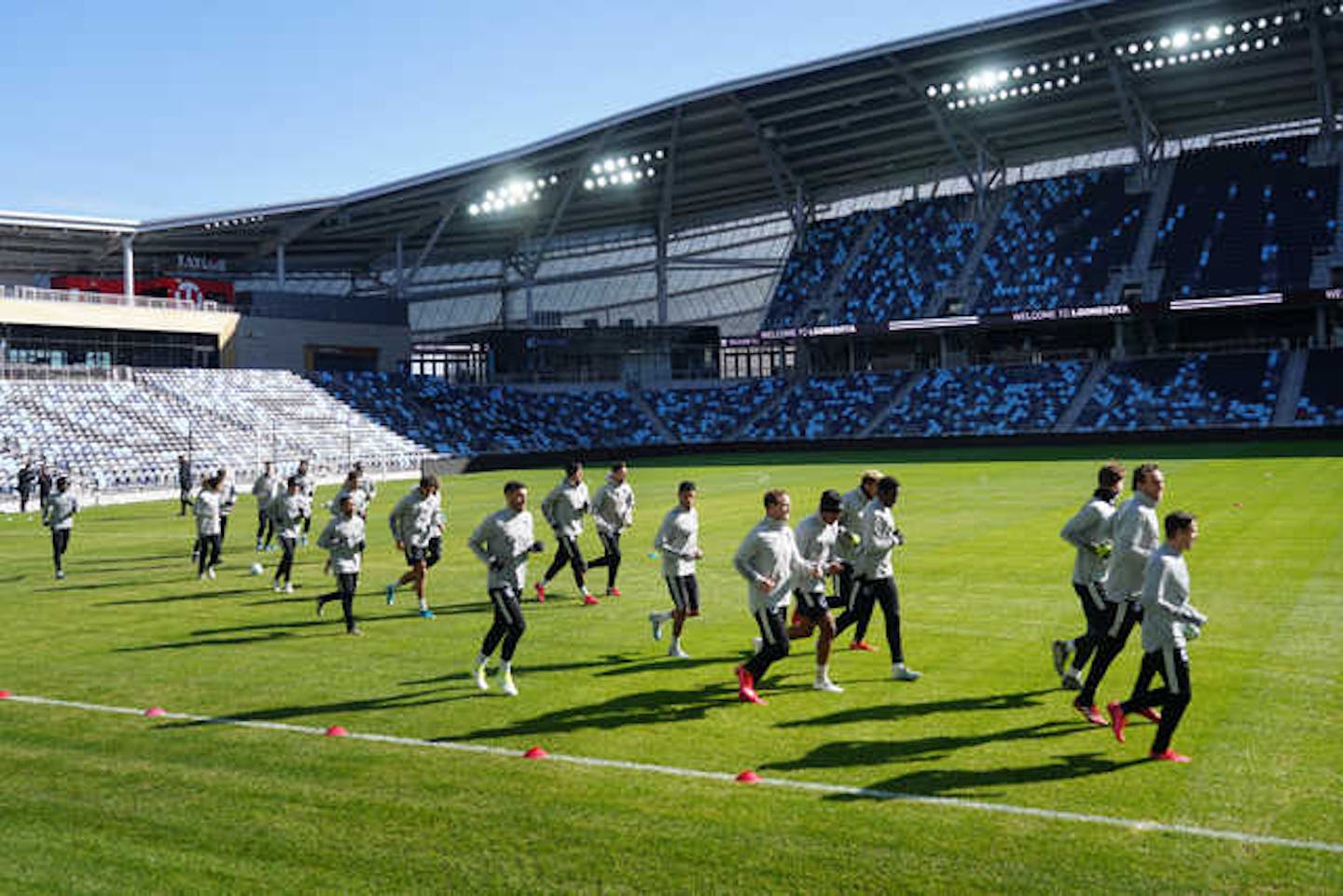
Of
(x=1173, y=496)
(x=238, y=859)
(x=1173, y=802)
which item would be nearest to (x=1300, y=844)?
(x=1173, y=802)

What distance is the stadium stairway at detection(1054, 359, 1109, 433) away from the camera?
61125mm

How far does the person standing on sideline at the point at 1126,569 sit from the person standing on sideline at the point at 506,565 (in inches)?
214

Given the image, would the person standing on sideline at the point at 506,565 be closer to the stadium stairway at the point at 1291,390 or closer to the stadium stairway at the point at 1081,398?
the stadium stairway at the point at 1291,390

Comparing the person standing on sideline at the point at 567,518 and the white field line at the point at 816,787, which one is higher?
the person standing on sideline at the point at 567,518

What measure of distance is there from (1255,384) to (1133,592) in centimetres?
5593

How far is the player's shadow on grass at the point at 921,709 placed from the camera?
10.2 meters

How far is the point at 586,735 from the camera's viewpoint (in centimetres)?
997

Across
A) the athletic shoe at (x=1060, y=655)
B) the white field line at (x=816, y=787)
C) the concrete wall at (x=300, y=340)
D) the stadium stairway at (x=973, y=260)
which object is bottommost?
the white field line at (x=816, y=787)

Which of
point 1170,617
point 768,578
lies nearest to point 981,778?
point 1170,617

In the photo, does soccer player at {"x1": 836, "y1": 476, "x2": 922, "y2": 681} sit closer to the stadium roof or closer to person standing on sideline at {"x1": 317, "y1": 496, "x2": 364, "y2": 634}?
person standing on sideline at {"x1": 317, "y1": 496, "x2": 364, "y2": 634}

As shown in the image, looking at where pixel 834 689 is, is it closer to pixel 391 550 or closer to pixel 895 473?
pixel 391 550

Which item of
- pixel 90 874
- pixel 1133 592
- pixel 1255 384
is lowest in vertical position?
pixel 90 874

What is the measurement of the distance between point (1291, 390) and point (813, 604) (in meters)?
55.2

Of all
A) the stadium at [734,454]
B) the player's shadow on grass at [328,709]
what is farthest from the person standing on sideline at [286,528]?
the player's shadow on grass at [328,709]
